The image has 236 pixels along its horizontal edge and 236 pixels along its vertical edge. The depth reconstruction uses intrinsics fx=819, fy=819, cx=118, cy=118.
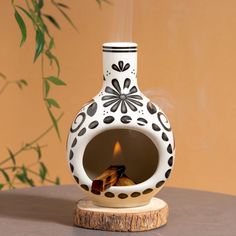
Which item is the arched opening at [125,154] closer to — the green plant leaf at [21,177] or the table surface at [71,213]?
the table surface at [71,213]

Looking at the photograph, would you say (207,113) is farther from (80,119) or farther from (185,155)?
(80,119)

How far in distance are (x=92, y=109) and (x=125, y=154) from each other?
0.56ft

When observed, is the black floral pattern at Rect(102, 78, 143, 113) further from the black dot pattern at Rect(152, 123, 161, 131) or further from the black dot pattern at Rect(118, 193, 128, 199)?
the black dot pattern at Rect(118, 193, 128, 199)

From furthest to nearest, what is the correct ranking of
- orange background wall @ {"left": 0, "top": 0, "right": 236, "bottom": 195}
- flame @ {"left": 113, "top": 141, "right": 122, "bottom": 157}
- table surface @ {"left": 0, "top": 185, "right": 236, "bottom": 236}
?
1. orange background wall @ {"left": 0, "top": 0, "right": 236, "bottom": 195}
2. flame @ {"left": 113, "top": 141, "right": 122, "bottom": 157}
3. table surface @ {"left": 0, "top": 185, "right": 236, "bottom": 236}

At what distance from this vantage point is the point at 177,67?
2381mm

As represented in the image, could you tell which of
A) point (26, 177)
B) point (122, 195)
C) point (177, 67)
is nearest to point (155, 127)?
point (122, 195)

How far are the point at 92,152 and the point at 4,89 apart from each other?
1.06 metres

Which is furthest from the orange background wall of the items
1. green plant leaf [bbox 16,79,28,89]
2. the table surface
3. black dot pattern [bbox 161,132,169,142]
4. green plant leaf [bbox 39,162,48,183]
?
black dot pattern [bbox 161,132,169,142]

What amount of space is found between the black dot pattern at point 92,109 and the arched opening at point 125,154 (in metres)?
0.13

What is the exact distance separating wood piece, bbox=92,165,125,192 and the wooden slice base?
43mm

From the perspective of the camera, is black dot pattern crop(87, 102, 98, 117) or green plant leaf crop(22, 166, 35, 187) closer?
black dot pattern crop(87, 102, 98, 117)

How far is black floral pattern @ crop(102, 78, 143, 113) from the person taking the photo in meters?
1.42

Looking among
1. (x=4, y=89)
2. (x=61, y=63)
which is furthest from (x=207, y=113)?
(x=4, y=89)

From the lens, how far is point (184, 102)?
2426 mm
